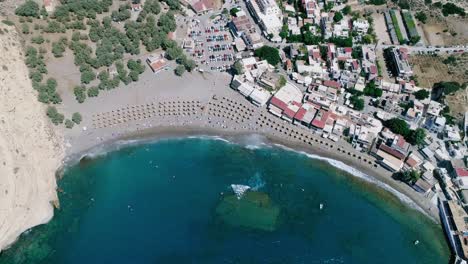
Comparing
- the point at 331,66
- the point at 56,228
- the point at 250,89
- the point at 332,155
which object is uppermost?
the point at 331,66

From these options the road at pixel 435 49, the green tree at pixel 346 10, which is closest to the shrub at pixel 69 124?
the green tree at pixel 346 10

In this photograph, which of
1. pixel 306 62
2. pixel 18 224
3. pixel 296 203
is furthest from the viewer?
pixel 306 62

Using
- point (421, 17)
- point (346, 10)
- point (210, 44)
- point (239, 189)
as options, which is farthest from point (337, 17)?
point (239, 189)

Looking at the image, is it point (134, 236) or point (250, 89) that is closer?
point (134, 236)

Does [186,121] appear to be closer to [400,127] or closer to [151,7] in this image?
[151,7]

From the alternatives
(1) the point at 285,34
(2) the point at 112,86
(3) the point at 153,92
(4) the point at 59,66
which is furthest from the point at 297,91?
(4) the point at 59,66

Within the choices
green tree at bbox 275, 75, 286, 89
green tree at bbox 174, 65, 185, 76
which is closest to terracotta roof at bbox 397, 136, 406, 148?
green tree at bbox 275, 75, 286, 89

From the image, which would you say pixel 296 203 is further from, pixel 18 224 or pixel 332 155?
pixel 18 224
